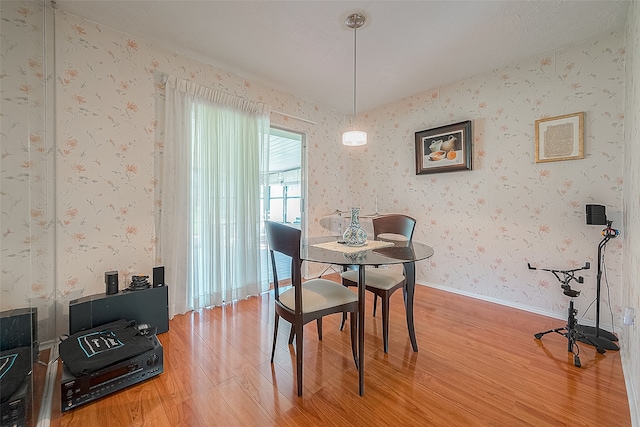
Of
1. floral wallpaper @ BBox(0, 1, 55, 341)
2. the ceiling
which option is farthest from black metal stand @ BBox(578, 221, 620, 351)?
floral wallpaper @ BBox(0, 1, 55, 341)

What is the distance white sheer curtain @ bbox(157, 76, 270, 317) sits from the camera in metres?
2.39

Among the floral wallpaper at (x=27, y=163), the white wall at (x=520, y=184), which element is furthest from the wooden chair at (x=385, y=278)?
the floral wallpaper at (x=27, y=163)

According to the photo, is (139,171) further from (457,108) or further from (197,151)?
(457,108)

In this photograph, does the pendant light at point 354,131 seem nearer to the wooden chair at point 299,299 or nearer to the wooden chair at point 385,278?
the wooden chair at point 385,278

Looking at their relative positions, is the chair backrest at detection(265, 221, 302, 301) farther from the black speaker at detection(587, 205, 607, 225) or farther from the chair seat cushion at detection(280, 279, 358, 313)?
the black speaker at detection(587, 205, 607, 225)

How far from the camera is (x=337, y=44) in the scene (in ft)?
7.49

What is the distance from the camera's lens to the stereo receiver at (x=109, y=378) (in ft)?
4.39

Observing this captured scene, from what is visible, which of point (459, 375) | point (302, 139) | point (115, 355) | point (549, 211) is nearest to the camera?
point (115, 355)

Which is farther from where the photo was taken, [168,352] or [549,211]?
[549,211]

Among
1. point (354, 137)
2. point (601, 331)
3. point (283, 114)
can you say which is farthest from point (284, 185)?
point (601, 331)

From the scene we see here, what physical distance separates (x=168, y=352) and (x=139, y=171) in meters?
1.48

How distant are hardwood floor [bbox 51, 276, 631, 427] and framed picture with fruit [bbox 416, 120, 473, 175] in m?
1.73

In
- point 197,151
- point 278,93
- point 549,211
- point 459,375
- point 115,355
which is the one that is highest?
point 278,93

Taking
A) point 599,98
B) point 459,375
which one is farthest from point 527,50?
point 459,375
